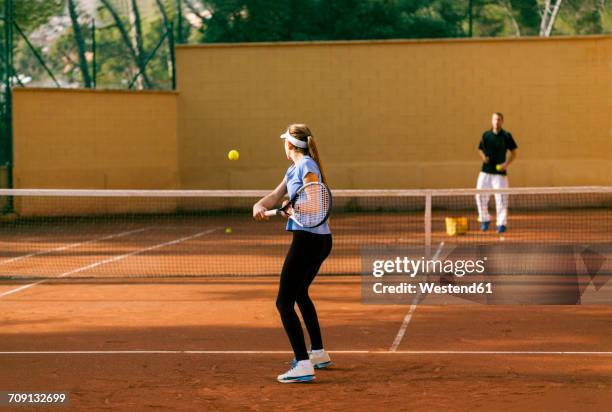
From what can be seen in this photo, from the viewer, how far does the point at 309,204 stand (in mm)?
7402

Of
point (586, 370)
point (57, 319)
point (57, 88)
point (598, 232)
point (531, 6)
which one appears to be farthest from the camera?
point (531, 6)

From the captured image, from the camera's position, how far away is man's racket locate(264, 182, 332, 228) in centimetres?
739

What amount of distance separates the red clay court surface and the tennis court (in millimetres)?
17

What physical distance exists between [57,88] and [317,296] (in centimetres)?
1448

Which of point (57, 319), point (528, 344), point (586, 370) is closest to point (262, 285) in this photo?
point (57, 319)

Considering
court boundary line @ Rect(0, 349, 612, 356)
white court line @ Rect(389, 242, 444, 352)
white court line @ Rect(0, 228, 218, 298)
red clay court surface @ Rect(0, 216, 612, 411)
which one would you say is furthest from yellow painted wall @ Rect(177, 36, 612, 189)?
court boundary line @ Rect(0, 349, 612, 356)

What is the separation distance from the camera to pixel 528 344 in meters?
8.84

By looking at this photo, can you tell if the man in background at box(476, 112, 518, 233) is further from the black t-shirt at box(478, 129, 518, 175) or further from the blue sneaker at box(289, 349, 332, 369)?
the blue sneaker at box(289, 349, 332, 369)

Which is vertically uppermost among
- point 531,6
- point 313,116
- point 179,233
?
point 531,6

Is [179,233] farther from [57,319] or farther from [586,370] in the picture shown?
[586,370]

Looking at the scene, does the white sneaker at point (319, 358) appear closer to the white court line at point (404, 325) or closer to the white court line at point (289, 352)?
the white court line at point (289, 352)

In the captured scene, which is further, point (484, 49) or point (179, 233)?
point (484, 49)

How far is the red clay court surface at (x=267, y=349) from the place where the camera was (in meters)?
7.02

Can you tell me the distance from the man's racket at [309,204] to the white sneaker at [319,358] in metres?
1.03
